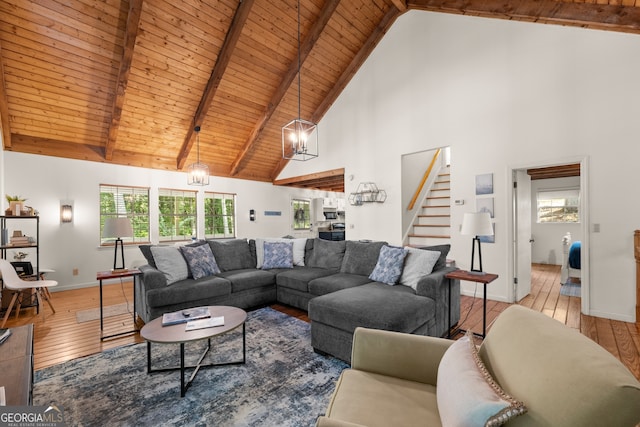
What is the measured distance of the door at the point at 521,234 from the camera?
4.16 meters

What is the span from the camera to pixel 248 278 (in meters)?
3.86

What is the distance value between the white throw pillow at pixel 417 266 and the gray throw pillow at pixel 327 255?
111 cm

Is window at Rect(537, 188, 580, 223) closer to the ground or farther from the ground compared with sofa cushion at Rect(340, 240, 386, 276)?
farther from the ground

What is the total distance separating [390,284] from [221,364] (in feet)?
5.99

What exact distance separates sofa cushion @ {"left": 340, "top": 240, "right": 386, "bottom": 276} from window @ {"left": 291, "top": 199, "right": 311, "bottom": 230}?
5.37m

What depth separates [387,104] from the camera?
18.2 feet

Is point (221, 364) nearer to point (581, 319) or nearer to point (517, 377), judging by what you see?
point (517, 377)

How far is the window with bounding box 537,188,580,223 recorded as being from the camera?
7036 mm

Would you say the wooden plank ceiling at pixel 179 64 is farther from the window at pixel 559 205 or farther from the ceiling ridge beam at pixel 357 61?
the window at pixel 559 205

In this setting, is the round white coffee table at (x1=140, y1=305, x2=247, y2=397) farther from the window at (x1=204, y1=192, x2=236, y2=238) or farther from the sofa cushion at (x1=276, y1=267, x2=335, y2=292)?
the window at (x1=204, y1=192, x2=236, y2=238)

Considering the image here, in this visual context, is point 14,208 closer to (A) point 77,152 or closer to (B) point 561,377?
(A) point 77,152

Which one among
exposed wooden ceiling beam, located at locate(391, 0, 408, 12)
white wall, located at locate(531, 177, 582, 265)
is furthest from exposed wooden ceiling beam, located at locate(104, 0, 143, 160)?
white wall, located at locate(531, 177, 582, 265)

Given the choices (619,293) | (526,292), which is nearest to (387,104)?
(526,292)

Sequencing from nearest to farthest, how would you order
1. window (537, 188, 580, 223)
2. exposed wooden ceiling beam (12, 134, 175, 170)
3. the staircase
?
1. exposed wooden ceiling beam (12, 134, 175, 170)
2. the staircase
3. window (537, 188, 580, 223)
